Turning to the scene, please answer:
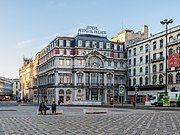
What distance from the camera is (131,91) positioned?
10138 centimetres

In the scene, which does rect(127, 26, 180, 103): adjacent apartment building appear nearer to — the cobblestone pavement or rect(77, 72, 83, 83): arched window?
rect(77, 72, 83, 83): arched window

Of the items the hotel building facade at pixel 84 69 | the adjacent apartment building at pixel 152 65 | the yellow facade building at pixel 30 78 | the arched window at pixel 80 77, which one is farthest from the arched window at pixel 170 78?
the yellow facade building at pixel 30 78

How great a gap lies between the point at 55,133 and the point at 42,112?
844 inches

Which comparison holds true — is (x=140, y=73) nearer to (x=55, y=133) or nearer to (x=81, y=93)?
(x=81, y=93)

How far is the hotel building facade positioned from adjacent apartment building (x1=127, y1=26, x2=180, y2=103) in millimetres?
4700

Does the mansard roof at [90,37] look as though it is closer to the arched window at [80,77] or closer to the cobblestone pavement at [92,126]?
the arched window at [80,77]

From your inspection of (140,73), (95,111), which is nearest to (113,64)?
(140,73)

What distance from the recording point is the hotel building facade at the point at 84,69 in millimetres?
98562

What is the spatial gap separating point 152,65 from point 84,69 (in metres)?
21.3

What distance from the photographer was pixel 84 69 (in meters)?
99.8

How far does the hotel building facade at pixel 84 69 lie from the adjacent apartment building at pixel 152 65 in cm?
470

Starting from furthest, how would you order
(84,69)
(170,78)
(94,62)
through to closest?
(94,62) < (84,69) < (170,78)

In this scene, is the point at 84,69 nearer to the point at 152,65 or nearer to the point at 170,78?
the point at 152,65

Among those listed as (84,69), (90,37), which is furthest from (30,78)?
(84,69)
